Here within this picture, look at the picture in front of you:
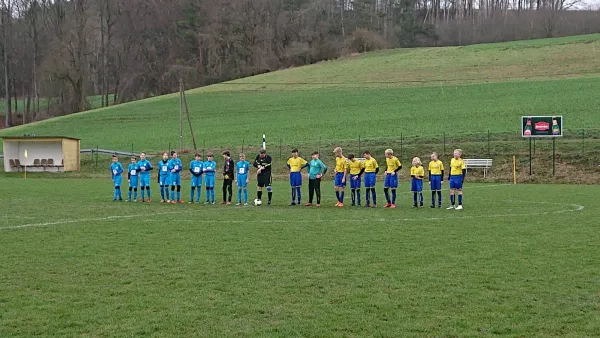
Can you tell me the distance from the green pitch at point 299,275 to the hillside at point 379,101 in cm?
3481

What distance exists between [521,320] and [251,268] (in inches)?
182

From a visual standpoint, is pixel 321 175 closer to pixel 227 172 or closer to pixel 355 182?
pixel 355 182

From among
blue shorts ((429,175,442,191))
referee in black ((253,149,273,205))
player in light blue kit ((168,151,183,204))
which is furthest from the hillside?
referee in black ((253,149,273,205))

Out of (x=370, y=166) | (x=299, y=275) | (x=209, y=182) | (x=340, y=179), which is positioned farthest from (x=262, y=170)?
(x=299, y=275)

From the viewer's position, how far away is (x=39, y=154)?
160ft

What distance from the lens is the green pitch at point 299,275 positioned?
8.10 metres

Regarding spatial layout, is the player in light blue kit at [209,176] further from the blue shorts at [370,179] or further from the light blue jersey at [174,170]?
the blue shorts at [370,179]

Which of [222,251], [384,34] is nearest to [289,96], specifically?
[384,34]

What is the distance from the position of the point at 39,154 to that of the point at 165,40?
4724cm

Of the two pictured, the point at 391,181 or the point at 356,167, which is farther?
the point at 356,167

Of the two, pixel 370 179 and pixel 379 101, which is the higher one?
pixel 379 101

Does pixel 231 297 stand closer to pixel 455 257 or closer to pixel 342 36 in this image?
pixel 455 257

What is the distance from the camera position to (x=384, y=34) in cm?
10325

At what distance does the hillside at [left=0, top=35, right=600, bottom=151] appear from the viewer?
55656mm
